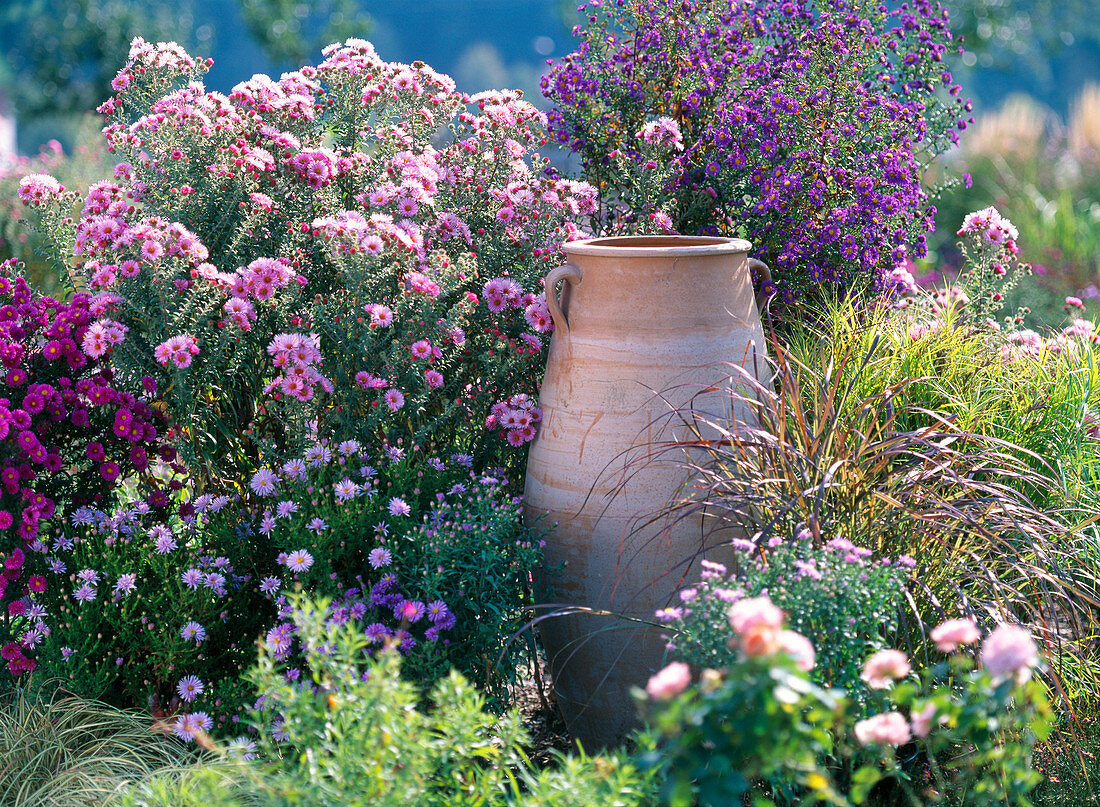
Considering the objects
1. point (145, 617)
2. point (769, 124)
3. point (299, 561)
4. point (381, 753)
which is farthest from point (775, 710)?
point (769, 124)

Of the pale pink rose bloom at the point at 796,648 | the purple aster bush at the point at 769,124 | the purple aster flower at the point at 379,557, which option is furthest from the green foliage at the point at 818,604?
the purple aster bush at the point at 769,124

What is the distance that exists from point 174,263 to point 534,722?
1.79m

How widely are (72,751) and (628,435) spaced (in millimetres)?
1681

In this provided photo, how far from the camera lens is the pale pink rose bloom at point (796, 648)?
129 centimetres

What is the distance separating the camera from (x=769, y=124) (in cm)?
360

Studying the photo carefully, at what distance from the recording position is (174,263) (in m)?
2.74

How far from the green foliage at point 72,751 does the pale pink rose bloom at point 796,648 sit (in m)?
1.64

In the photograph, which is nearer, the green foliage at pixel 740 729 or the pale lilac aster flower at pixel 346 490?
the green foliage at pixel 740 729

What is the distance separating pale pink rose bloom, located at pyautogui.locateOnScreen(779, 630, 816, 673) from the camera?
1295mm

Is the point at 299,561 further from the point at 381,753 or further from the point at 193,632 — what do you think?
the point at 381,753

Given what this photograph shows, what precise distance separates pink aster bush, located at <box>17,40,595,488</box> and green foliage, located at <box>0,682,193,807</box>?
0.78 meters

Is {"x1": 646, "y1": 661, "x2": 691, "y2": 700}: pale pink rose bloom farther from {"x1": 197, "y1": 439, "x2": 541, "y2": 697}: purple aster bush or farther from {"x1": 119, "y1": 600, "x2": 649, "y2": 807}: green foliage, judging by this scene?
{"x1": 197, "y1": 439, "x2": 541, "y2": 697}: purple aster bush

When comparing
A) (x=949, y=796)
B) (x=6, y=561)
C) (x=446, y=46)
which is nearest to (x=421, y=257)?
(x=6, y=561)

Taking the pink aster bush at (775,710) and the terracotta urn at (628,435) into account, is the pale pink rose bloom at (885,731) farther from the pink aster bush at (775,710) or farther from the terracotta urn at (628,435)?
the terracotta urn at (628,435)
